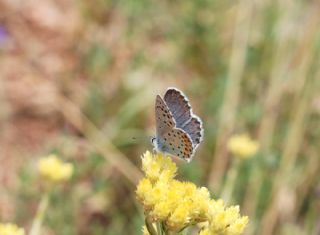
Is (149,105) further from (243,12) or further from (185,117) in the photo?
(185,117)

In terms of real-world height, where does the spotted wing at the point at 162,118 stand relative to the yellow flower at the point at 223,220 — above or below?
above

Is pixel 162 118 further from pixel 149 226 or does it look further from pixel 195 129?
pixel 149 226

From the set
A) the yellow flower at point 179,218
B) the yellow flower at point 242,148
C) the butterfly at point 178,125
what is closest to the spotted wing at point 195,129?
the butterfly at point 178,125

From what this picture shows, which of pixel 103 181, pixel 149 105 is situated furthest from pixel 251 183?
pixel 149 105

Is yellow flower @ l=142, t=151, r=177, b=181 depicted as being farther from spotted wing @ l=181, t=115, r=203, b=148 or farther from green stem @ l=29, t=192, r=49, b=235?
green stem @ l=29, t=192, r=49, b=235

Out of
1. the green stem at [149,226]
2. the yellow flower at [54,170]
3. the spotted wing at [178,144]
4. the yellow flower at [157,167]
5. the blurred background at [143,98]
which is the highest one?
the blurred background at [143,98]

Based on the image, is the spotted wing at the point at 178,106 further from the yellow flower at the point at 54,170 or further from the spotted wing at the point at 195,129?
the yellow flower at the point at 54,170

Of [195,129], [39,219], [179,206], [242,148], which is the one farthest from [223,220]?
[242,148]
